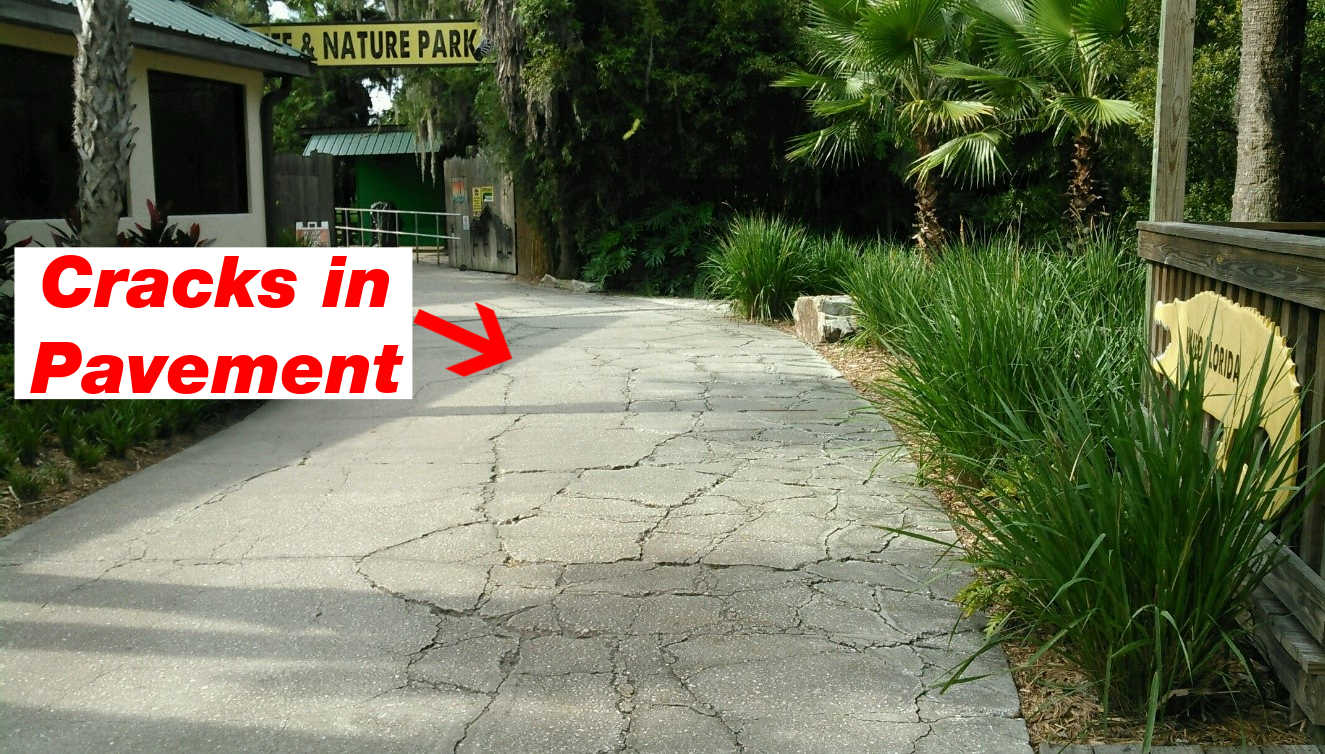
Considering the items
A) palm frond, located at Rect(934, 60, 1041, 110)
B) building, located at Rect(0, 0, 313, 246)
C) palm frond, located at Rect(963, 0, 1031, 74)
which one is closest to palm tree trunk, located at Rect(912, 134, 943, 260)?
palm frond, located at Rect(934, 60, 1041, 110)

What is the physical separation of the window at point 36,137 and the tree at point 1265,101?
31.7 feet

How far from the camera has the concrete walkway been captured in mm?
3475

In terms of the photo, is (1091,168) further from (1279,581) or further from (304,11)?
(304,11)

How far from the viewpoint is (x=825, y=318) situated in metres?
11.1

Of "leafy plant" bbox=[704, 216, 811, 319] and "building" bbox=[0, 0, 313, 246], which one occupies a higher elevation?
"building" bbox=[0, 0, 313, 246]

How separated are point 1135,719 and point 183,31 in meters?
10.9

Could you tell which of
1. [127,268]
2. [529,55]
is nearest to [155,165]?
[127,268]

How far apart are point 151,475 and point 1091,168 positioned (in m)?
8.81

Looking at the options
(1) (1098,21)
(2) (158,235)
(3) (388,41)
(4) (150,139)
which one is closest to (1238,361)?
(1) (1098,21)

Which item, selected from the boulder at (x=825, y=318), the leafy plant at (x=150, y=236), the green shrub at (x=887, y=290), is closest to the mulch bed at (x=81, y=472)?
the leafy plant at (x=150, y=236)

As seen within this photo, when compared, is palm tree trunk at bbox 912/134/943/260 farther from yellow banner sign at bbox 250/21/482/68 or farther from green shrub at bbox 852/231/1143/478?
yellow banner sign at bbox 250/21/482/68

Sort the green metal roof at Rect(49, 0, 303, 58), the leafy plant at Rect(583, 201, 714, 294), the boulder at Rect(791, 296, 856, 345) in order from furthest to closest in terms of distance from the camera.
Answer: the leafy plant at Rect(583, 201, 714, 294), the green metal roof at Rect(49, 0, 303, 58), the boulder at Rect(791, 296, 856, 345)

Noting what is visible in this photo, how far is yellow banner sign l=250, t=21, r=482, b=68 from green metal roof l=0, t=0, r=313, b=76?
3.64 metres

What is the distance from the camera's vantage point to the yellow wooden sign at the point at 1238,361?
3.51 m
